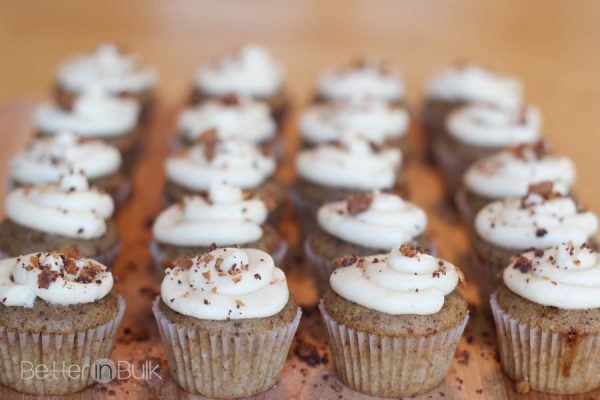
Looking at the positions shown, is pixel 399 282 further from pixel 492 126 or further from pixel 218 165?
pixel 492 126

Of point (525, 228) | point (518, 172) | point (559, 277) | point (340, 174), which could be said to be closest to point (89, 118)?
point (340, 174)

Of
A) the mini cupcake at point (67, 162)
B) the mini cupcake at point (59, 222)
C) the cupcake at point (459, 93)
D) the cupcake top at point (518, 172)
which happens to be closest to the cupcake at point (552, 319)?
the cupcake top at point (518, 172)

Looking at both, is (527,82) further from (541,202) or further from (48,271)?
(48,271)

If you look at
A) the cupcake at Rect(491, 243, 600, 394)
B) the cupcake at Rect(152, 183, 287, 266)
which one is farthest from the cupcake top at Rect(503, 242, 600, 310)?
the cupcake at Rect(152, 183, 287, 266)

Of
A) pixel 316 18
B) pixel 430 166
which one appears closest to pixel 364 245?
pixel 430 166

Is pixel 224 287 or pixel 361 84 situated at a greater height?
pixel 224 287

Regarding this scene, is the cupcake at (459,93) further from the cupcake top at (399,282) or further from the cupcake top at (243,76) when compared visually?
the cupcake top at (399,282)
